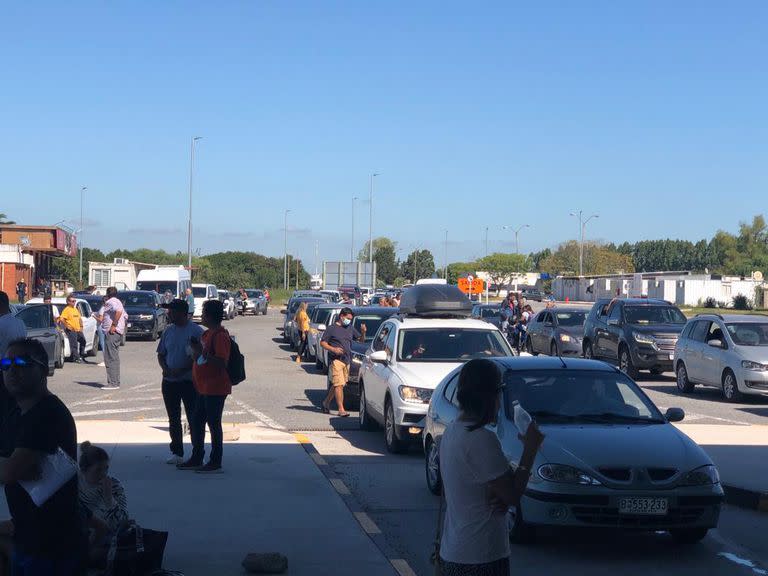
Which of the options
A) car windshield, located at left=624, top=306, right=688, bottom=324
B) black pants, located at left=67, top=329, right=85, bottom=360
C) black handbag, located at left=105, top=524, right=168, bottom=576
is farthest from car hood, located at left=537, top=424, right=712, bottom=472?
black pants, located at left=67, top=329, right=85, bottom=360

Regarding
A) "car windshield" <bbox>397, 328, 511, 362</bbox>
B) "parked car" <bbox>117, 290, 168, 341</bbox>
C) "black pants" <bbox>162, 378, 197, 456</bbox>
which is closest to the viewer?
"black pants" <bbox>162, 378, 197, 456</bbox>

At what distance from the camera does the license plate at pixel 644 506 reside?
7977mm

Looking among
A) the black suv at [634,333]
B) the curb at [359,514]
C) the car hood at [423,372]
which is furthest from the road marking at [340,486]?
the black suv at [634,333]

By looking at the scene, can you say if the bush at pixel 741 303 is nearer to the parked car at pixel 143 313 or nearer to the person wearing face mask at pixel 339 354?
the parked car at pixel 143 313

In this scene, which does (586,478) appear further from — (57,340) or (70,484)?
(57,340)

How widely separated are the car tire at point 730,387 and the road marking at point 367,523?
12.7 meters

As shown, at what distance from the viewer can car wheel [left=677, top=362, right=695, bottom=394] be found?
22.2 m

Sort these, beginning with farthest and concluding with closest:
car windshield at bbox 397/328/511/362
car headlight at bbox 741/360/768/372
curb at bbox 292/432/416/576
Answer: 1. car headlight at bbox 741/360/768/372
2. car windshield at bbox 397/328/511/362
3. curb at bbox 292/432/416/576

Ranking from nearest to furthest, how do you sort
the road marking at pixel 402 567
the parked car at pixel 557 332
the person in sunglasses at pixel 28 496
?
the person in sunglasses at pixel 28 496, the road marking at pixel 402 567, the parked car at pixel 557 332

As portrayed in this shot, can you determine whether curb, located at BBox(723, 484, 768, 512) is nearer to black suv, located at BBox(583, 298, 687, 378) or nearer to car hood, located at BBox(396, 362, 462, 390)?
car hood, located at BBox(396, 362, 462, 390)

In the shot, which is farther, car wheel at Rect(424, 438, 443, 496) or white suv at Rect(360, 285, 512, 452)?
white suv at Rect(360, 285, 512, 452)

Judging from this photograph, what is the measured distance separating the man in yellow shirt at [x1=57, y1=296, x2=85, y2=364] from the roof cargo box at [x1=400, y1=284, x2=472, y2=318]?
1159cm

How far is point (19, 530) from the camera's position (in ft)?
15.5

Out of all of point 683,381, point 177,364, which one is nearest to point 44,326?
point 177,364
